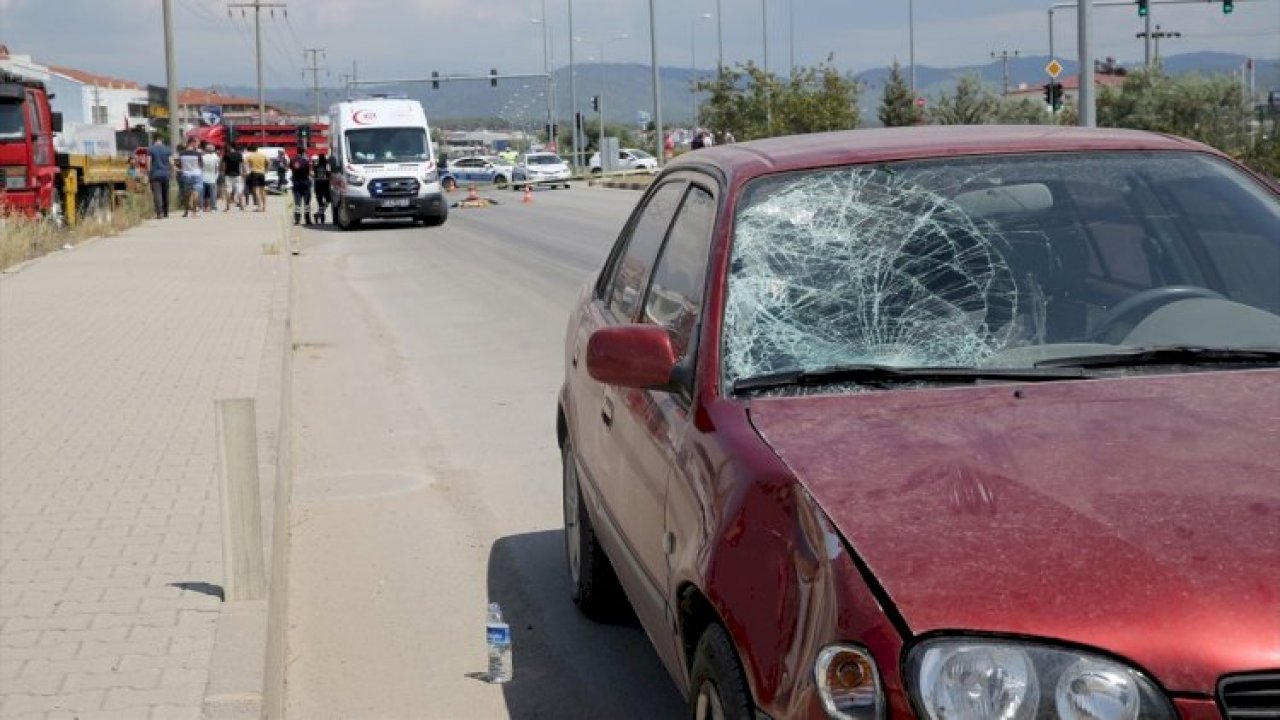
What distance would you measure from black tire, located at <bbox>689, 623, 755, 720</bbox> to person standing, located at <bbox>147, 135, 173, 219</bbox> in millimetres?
32189

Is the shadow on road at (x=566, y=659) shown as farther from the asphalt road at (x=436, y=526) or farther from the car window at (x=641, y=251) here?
the car window at (x=641, y=251)

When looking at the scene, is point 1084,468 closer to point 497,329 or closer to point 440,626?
point 440,626

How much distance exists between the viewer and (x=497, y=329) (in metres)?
15.9

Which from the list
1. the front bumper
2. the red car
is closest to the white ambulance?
the front bumper

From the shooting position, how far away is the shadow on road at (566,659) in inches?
205

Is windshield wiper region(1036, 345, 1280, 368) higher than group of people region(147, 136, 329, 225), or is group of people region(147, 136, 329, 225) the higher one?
group of people region(147, 136, 329, 225)

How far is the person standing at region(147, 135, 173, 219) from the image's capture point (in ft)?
112

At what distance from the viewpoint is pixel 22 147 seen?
27.2 metres

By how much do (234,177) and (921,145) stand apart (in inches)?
1471

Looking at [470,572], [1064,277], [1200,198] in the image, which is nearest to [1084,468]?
[1064,277]

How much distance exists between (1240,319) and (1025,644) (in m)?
1.89

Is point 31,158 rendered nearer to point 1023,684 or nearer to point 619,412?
point 619,412

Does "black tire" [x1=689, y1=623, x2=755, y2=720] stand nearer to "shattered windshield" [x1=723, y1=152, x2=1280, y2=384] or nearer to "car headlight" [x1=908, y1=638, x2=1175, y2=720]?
"car headlight" [x1=908, y1=638, x2=1175, y2=720]

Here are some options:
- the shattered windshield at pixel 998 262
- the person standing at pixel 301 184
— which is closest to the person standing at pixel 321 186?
the person standing at pixel 301 184
